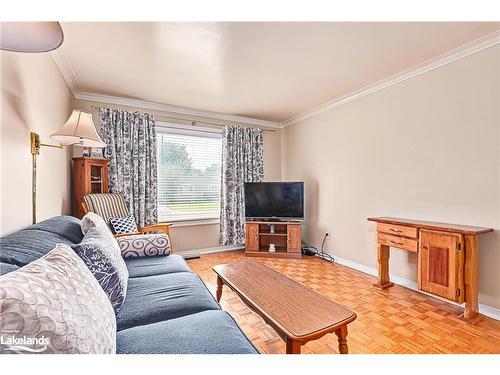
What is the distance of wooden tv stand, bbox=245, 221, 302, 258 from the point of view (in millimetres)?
3736

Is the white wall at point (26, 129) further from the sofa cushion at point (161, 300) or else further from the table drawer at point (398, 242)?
the table drawer at point (398, 242)

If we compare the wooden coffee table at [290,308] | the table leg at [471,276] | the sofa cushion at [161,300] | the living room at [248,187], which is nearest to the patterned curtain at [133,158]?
the living room at [248,187]

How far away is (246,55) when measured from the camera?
2270 millimetres

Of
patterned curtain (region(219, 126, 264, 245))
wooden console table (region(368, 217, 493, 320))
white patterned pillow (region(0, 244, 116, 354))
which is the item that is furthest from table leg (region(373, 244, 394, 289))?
white patterned pillow (region(0, 244, 116, 354))

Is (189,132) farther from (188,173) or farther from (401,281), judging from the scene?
(401,281)

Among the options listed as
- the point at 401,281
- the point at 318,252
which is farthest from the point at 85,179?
the point at 401,281

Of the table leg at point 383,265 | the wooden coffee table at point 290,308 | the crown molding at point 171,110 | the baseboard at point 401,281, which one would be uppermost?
the crown molding at point 171,110

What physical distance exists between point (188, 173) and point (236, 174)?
0.79 meters

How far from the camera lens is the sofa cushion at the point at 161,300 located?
1.19 metres

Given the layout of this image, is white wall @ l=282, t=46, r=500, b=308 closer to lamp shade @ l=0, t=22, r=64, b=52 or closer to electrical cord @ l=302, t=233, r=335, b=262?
electrical cord @ l=302, t=233, r=335, b=262

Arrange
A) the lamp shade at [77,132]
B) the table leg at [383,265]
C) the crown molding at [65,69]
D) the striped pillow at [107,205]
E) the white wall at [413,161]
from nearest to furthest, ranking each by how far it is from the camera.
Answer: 1. the lamp shade at [77,132]
2. the white wall at [413,161]
3. the crown molding at [65,69]
4. the table leg at [383,265]
5. the striped pillow at [107,205]

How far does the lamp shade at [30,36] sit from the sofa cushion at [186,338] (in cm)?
126
